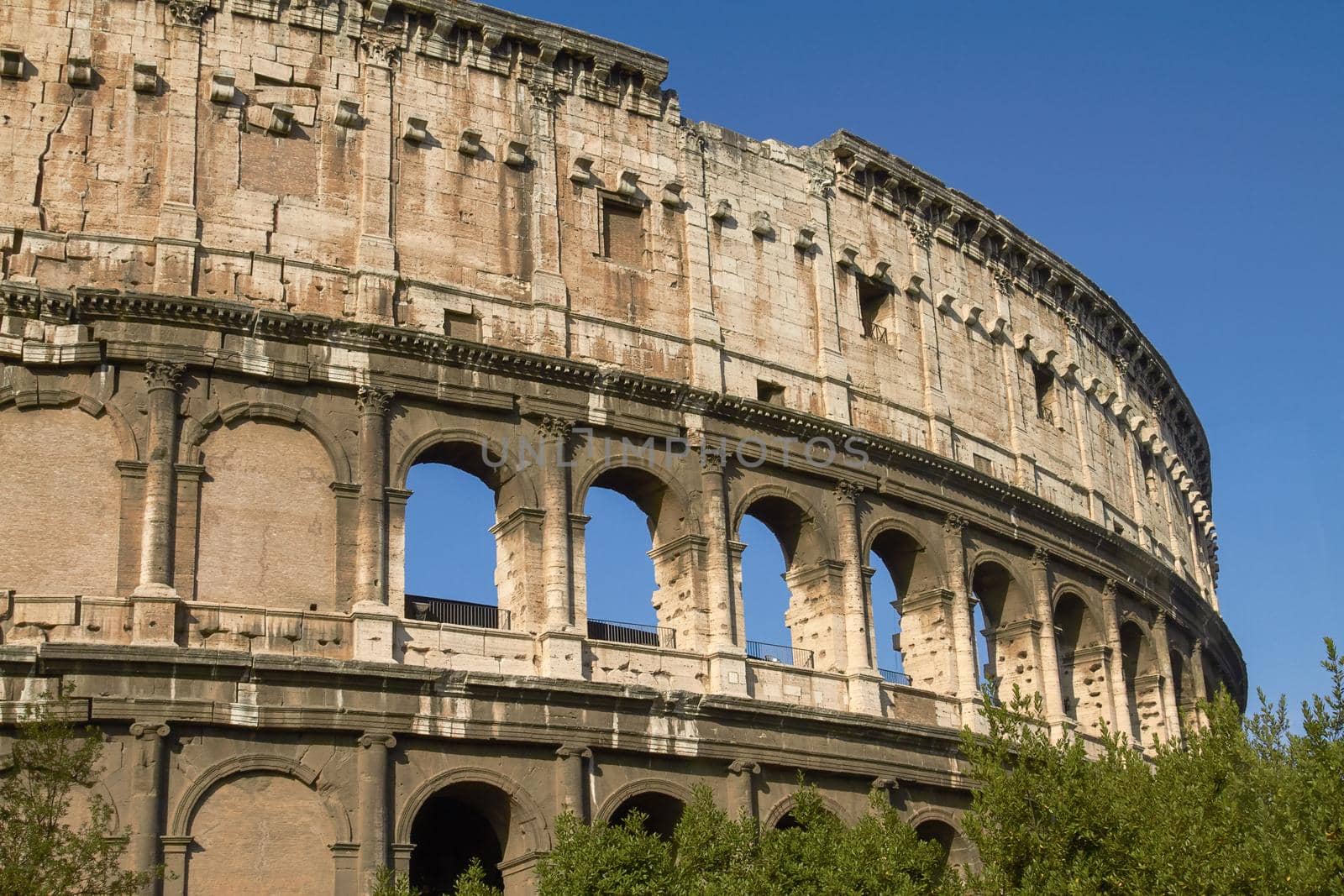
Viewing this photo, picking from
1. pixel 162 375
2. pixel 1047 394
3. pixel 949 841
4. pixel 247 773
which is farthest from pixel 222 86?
pixel 1047 394

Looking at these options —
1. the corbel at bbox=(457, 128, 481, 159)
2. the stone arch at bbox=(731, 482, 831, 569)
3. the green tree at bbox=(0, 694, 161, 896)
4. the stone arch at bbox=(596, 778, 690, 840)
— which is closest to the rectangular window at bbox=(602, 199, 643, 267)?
the corbel at bbox=(457, 128, 481, 159)

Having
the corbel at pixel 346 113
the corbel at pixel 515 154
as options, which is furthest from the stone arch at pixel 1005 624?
the corbel at pixel 346 113

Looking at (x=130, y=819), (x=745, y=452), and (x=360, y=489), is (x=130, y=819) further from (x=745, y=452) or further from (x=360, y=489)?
(x=745, y=452)

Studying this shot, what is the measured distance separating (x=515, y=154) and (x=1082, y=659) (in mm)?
14504

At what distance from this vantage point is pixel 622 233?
98.0 ft

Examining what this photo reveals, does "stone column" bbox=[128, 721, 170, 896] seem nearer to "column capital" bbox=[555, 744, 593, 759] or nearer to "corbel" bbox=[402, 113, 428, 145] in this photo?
"column capital" bbox=[555, 744, 593, 759]

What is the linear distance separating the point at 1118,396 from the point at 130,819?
24.1 m

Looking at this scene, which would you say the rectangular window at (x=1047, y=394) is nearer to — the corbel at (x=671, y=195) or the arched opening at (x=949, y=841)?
the corbel at (x=671, y=195)

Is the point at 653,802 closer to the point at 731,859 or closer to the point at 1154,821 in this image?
the point at 731,859

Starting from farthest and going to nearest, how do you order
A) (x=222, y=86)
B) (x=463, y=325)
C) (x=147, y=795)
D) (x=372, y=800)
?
(x=463, y=325) < (x=222, y=86) < (x=372, y=800) < (x=147, y=795)

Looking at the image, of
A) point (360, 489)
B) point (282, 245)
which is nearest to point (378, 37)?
point (282, 245)

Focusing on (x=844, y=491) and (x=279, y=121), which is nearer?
(x=279, y=121)

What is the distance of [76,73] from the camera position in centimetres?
2627

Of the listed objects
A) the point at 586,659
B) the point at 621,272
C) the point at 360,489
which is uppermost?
the point at 621,272
